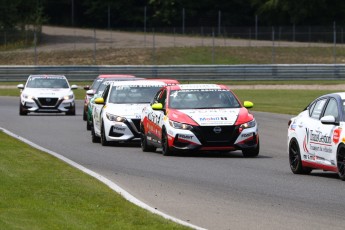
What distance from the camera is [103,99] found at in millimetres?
26922

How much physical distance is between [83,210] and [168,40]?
69.2m

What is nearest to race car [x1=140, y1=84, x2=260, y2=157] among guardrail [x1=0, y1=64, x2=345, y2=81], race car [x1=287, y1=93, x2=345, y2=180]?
race car [x1=287, y1=93, x2=345, y2=180]

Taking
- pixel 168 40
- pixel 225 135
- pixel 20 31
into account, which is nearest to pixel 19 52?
pixel 20 31

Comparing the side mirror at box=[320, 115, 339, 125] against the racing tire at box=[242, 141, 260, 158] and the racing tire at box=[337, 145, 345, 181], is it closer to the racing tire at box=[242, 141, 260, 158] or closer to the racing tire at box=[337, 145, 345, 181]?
the racing tire at box=[337, 145, 345, 181]

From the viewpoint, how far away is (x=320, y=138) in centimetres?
1744

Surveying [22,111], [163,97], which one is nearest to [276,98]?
[22,111]

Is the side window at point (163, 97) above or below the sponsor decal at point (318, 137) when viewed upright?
above

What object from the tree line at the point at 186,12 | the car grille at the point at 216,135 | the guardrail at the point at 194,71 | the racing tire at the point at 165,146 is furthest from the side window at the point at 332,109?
the tree line at the point at 186,12

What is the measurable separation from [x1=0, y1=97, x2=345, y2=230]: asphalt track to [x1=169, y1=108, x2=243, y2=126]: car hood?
0.68m

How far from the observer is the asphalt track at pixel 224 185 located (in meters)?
12.5

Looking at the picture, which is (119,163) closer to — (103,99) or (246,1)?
(103,99)

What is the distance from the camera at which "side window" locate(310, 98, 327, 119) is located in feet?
58.5

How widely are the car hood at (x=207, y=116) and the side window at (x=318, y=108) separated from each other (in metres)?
4.06

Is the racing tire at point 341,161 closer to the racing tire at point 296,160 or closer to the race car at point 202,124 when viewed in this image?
the racing tire at point 296,160
